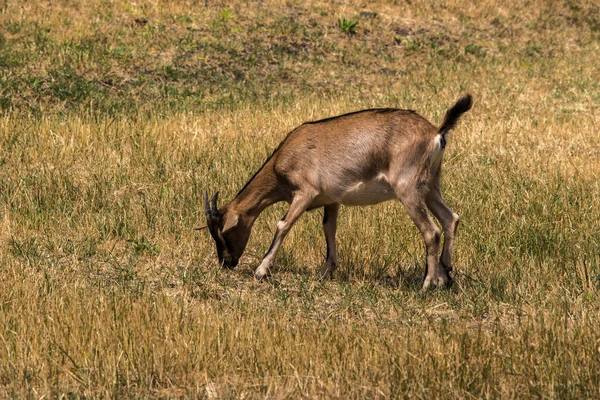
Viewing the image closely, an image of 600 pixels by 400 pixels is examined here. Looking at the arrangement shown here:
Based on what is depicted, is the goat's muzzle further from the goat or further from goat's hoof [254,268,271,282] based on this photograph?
goat's hoof [254,268,271,282]

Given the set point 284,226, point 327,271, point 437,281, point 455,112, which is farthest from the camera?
point 327,271

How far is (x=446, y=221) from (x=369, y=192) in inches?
34.2

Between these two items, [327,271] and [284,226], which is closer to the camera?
[284,226]

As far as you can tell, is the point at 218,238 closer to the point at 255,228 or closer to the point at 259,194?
the point at 259,194

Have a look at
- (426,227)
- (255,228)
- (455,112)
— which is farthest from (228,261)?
(455,112)

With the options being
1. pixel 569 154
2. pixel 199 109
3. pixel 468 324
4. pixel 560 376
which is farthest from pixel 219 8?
pixel 560 376

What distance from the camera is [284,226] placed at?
895cm

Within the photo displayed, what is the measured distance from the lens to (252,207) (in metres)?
9.33

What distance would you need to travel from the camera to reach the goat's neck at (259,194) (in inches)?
366

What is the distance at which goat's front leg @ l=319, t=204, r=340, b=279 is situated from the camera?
30.4 feet

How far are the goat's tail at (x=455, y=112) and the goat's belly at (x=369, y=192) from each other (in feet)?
2.24

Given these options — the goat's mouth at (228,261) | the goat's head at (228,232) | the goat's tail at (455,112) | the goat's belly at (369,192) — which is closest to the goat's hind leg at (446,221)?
the goat's belly at (369,192)

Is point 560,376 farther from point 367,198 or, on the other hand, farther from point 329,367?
point 367,198

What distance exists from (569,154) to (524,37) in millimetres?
14325
